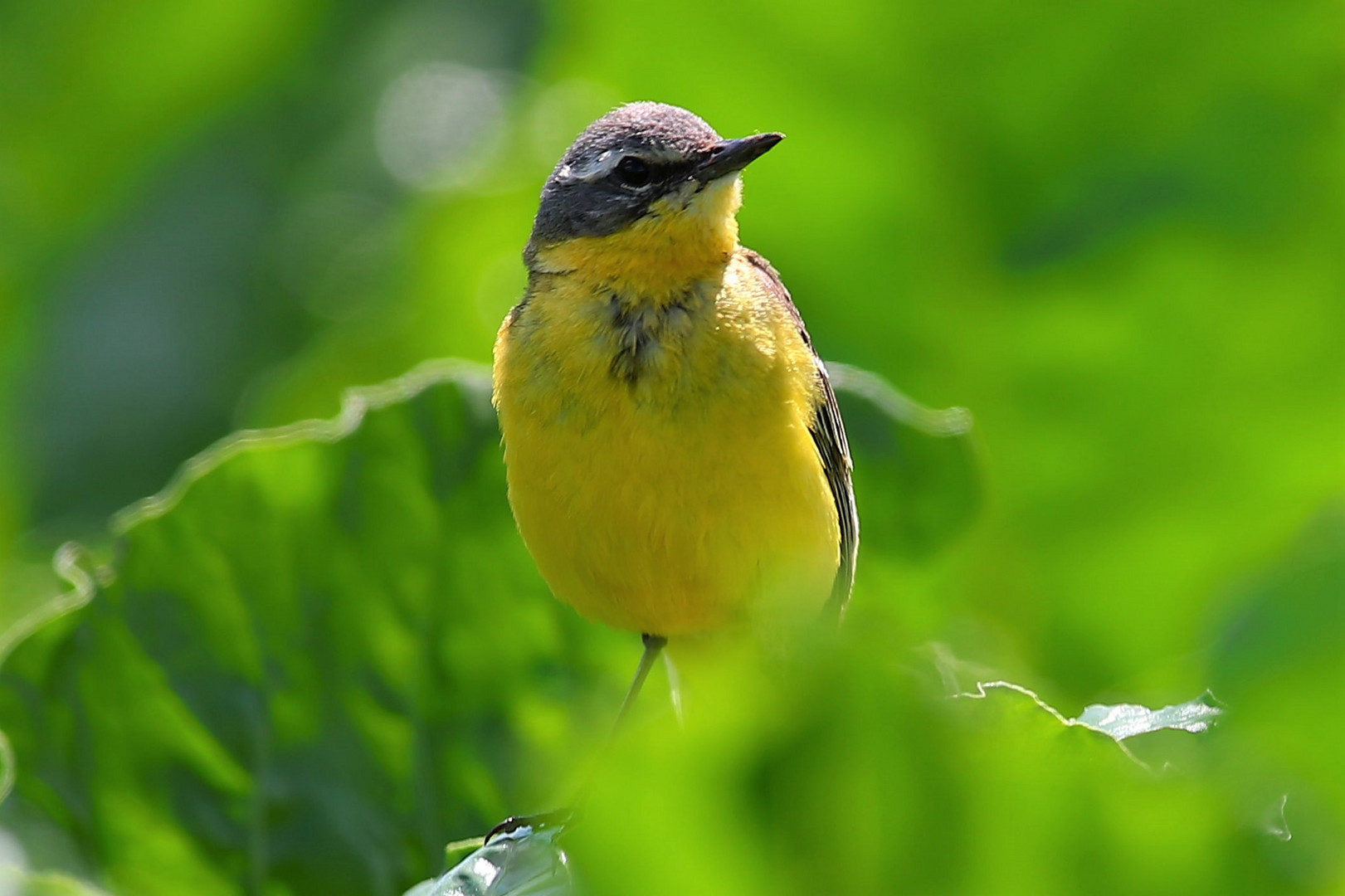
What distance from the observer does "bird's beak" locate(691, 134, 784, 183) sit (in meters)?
2.77

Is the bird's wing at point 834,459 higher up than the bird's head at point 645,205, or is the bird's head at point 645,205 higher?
the bird's head at point 645,205

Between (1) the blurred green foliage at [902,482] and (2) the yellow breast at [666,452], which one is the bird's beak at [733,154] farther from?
(2) the yellow breast at [666,452]

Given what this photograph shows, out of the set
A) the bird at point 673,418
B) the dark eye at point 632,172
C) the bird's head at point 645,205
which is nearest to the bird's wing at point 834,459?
the bird at point 673,418

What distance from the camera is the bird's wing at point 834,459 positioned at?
304cm

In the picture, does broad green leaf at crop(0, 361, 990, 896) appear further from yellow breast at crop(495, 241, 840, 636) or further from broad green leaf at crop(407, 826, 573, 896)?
broad green leaf at crop(407, 826, 573, 896)

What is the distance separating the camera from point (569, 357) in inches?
116

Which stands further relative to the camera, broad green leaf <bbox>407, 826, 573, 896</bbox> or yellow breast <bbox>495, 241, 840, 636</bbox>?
yellow breast <bbox>495, 241, 840, 636</bbox>

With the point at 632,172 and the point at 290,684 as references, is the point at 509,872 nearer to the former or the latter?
the point at 290,684

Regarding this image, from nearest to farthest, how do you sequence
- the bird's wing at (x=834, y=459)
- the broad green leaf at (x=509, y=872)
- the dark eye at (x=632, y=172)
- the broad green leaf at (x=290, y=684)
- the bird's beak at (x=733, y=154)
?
the broad green leaf at (x=509, y=872) → the broad green leaf at (x=290, y=684) → the bird's beak at (x=733, y=154) → the bird's wing at (x=834, y=459) → the dark eye at (x=632, y=172)

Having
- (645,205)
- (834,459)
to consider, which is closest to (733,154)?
(645,205)

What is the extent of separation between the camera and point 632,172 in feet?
10.6

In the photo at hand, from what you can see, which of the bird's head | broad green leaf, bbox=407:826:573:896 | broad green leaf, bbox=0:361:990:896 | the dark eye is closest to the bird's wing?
the bird's head

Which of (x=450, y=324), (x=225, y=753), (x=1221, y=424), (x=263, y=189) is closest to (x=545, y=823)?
(x=225, y=753)

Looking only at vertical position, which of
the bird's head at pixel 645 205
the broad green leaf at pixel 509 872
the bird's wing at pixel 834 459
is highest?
the bird's head at pixel 645 205
